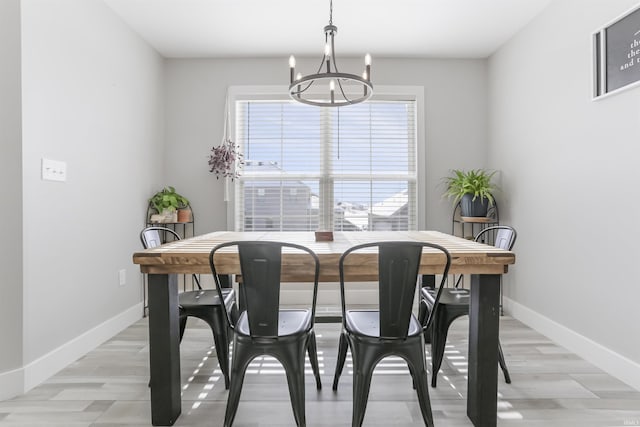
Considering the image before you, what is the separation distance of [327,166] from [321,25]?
4.41 feet

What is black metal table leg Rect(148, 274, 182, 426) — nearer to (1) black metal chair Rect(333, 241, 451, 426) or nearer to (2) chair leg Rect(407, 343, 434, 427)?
(1) black metal chair Rect(333, 241, 451, 426)

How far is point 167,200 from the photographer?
350 cm

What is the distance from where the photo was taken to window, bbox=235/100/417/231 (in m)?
3.97

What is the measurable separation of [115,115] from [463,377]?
3188 millimetres

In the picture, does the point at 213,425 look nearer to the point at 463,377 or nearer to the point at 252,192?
the point at 463,377

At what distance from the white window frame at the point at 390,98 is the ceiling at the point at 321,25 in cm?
33

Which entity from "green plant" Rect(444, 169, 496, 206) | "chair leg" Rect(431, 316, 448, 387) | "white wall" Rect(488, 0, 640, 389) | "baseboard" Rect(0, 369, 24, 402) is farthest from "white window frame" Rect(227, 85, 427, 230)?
"baseboard" Rect(0, 369, 24, 402)

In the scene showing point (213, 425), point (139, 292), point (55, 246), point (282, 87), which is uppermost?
point (282, 87)

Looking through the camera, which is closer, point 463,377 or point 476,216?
point 463,377

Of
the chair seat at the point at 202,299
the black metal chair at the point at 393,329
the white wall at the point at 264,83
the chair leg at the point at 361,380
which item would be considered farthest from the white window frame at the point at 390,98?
the chair leg at the point at 361,380

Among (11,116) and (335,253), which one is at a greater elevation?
(11,116)

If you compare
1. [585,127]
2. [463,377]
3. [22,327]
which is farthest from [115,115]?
[585,127]

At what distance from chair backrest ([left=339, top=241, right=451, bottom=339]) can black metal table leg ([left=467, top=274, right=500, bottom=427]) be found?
0.28 metres

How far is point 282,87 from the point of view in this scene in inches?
153
